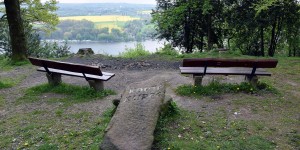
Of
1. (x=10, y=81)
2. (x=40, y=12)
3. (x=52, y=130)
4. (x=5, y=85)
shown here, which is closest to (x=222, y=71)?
(x=52, y=130)

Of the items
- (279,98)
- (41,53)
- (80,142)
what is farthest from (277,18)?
(41,53)

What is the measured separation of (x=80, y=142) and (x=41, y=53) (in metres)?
17.0

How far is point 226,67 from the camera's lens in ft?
22.3

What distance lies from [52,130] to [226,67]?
4.27 m

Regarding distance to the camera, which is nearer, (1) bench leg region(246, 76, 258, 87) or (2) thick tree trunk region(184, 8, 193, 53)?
(1) bench leg region(246, 76, 258, 87)

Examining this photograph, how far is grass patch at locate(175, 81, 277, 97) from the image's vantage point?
6.68 m

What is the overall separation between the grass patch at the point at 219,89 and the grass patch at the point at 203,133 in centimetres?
123

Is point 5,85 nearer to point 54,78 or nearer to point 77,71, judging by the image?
point 54,78

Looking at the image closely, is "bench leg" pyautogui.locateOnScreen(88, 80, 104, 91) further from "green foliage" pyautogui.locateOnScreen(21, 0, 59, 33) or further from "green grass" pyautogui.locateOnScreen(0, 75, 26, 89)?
"green foliage" pyautogui.locateOnScreen(21, 0, 59, 33)

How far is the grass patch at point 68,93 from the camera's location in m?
6.68

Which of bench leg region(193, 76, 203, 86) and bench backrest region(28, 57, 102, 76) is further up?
bench backrest region(28, 57, 102, 76)

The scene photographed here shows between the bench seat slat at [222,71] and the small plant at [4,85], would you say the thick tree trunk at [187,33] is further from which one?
the small plant at [4,85]

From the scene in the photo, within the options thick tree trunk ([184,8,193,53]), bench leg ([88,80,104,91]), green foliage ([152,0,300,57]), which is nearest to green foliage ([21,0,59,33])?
Answer: green foliage ([152,0,300,57])

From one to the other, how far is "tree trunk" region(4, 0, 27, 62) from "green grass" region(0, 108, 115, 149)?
579 centimetres
